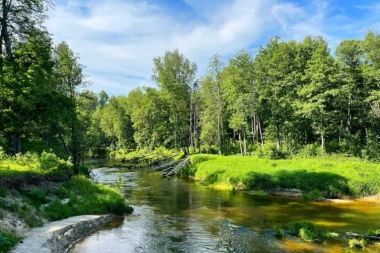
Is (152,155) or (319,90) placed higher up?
(319,90)

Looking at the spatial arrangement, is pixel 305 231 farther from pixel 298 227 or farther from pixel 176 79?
pixel 176 79

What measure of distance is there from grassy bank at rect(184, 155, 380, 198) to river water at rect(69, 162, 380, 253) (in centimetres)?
248

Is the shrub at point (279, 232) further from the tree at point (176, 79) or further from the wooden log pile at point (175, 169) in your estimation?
the tree at point (176, 79)

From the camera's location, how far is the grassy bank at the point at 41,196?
14.7 meters

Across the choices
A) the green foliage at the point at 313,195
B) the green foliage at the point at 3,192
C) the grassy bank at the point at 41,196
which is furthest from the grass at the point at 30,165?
the green foliage at the point at 313,195

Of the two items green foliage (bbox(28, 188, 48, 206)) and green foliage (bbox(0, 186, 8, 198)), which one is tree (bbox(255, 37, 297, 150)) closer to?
green foliage (bbox(28, 188, 48, 206))

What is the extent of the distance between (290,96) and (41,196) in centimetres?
4722

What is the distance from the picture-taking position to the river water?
15.9 meters

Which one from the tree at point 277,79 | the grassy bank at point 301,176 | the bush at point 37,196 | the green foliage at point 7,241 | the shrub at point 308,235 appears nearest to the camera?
the green foliage at point 7,241

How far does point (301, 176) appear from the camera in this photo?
32.3 m

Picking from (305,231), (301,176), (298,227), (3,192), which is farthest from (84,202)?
(301,176)

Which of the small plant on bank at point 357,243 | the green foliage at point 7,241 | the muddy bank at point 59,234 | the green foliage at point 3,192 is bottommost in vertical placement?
the small plant on bank at point 357,243

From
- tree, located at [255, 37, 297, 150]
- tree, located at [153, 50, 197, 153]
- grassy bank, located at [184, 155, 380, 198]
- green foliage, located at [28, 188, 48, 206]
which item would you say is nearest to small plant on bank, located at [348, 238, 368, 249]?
grassy bank, located at [184, 155, 380, 198]

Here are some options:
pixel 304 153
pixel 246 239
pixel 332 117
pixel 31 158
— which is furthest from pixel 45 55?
pixel 332 117
